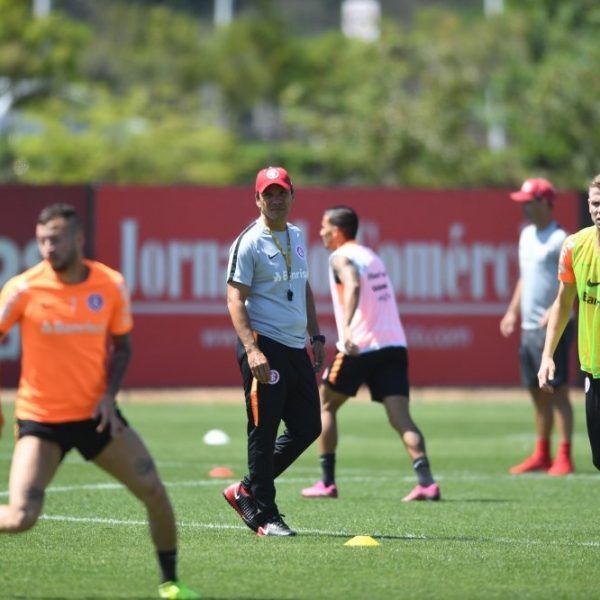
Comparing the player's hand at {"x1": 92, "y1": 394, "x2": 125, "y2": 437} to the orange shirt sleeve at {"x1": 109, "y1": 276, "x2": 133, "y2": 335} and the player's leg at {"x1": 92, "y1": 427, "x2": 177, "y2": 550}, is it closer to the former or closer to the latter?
the player's leg at {"x1": 92, "y1": 427, "x2": 177, "y2": 550}

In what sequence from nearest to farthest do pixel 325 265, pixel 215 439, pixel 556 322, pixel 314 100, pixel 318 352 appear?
pixel 556 322
pixel 318 352
pixel 215 439
pixel 325 265
pixel 314 100

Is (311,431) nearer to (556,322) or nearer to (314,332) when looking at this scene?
(314,332)

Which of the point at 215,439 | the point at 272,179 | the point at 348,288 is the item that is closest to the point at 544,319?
the point at 348,288

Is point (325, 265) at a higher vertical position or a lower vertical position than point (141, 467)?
higher

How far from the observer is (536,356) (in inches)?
602

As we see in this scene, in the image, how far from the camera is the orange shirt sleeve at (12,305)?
311 inches

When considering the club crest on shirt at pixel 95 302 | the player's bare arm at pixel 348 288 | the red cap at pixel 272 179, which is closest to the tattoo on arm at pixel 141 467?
the club crest on shirt at pixel 95 302

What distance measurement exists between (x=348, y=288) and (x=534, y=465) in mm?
3496

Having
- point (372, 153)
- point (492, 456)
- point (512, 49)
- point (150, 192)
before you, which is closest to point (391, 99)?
point (372, 153)

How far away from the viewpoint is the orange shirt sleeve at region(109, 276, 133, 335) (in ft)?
26.1

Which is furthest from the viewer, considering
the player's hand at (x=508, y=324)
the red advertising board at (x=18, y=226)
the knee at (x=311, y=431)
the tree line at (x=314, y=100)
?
the tree line at (x=314, y=100)

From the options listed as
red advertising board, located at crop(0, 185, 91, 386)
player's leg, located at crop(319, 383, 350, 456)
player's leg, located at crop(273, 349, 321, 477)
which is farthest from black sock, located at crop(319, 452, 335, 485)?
red advertising board, located at crop(0, 185, 91, 386)

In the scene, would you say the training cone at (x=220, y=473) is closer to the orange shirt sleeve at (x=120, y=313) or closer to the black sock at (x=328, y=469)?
the black sock at (x=328, y=469)

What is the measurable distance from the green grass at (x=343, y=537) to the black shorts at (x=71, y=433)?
0.80m
